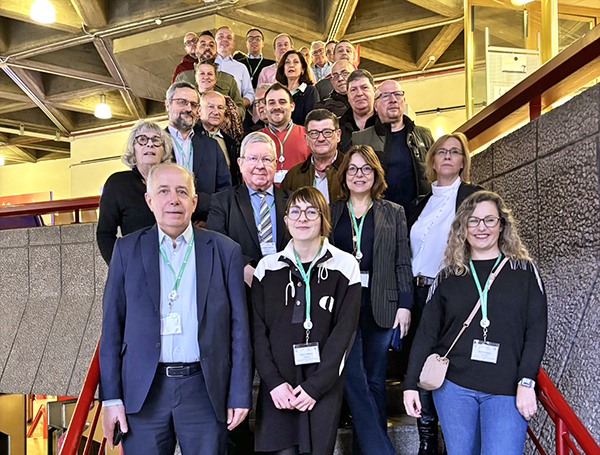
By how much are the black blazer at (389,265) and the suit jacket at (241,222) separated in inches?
10.1

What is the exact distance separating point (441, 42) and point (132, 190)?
756 centimetres

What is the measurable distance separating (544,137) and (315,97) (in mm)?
2040

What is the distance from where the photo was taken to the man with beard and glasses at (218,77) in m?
4.83

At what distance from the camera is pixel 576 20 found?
536 centimetres

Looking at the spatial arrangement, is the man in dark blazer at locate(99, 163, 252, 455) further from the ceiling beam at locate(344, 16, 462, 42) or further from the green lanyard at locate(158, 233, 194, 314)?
the ceiling beam at locate(344, 16, 462, 42)

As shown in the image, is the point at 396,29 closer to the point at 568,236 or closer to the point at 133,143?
the point at 568,236

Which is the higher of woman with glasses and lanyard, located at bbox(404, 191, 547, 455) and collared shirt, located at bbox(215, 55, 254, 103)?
collared shirt, located at bbox(215, 55, 254, 103)

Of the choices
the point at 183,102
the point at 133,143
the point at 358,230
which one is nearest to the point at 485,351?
the point at 358,230

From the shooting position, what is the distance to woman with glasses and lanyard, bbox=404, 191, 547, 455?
209 cm

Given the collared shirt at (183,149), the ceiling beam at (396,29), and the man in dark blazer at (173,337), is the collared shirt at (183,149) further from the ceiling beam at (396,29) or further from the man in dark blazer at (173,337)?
the ceiling beam at (396,29)

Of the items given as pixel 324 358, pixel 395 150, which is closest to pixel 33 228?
pixel 395 150

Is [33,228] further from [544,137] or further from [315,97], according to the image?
[544,137]

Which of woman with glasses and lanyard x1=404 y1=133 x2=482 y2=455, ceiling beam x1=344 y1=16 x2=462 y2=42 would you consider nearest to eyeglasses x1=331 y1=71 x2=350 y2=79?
woman with glasses and lanyard x1=404 y1=133 x2=482 y2=455

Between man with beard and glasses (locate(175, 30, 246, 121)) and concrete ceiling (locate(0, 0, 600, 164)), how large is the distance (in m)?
2.39
